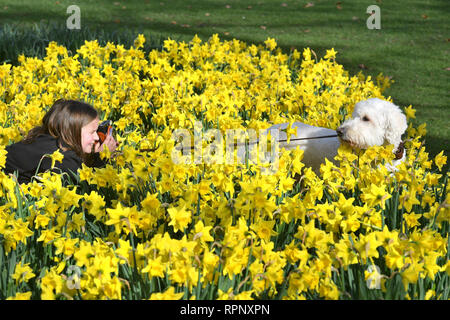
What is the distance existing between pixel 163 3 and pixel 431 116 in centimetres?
872

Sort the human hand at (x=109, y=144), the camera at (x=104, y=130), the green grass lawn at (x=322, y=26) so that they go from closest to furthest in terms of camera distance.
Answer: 1. the human hand at (x=109, y=144)
2. the camera at (x=104, y=130)
3. the green grass lawn at (x=322, y=26)

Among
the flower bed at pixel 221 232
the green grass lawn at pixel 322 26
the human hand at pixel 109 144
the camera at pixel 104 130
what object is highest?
the green grass lawn at pixel 322 26

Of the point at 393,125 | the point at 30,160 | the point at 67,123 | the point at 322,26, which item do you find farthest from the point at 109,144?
the point at 322,26

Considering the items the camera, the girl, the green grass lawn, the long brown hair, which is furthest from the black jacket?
the green grass lawn

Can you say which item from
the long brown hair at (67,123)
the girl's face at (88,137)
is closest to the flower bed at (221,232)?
the long brown hair at (67,123)

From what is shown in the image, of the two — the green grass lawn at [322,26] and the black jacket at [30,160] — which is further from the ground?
the green grass lawn at [322,26]

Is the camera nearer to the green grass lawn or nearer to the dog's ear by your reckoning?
the dog's ear

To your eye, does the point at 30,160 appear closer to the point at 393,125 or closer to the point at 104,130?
the point at 104,130

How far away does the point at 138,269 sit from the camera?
215 cm

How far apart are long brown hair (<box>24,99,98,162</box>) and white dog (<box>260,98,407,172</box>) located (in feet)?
4.46

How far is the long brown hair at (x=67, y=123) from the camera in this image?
377 centimetres

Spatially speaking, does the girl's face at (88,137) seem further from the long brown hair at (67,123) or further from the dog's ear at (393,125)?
the dog's ear at (393,125)

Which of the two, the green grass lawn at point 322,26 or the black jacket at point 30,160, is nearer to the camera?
the black jacket at point 30,160

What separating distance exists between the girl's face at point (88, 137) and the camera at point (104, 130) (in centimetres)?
6
